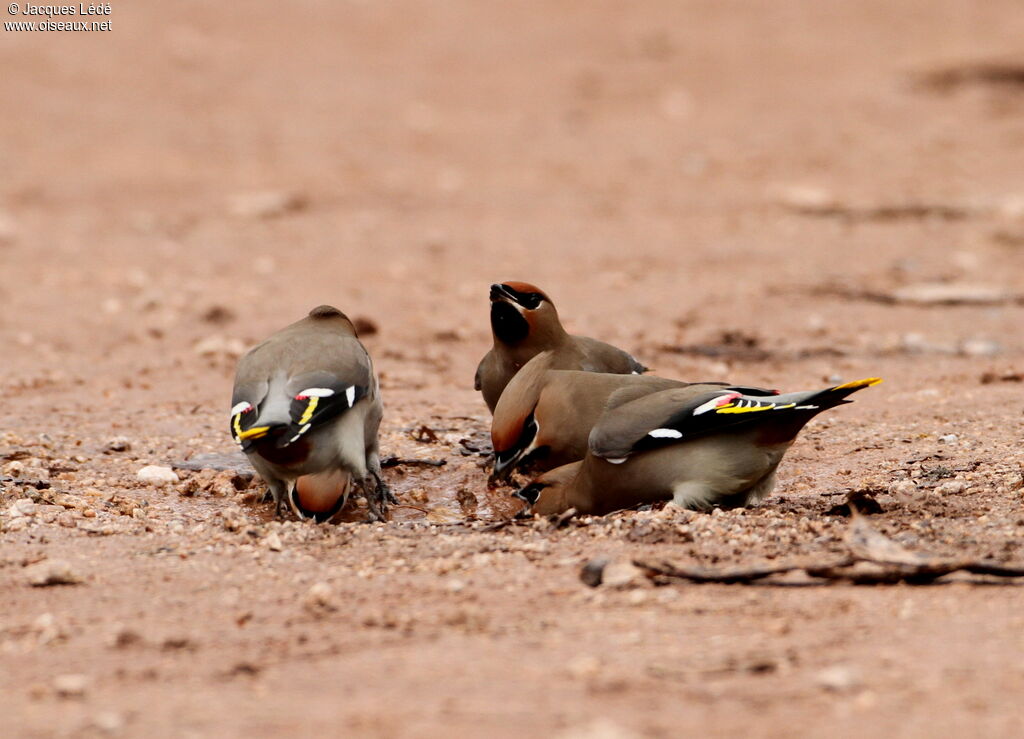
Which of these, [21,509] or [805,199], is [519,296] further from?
[805,199]

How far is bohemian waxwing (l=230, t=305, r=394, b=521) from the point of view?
5227mm

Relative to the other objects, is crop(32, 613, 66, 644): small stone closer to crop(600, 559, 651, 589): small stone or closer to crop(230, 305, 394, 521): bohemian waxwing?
crop(230, 305, 394, 521): bohemian waxwing

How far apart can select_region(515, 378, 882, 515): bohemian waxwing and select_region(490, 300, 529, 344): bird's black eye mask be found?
1120mm

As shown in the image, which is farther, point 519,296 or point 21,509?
point 519,296

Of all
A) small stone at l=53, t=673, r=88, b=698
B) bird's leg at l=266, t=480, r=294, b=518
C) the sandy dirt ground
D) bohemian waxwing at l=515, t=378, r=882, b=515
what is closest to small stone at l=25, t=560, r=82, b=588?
the sandy dirt ground

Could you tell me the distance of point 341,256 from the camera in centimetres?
1134

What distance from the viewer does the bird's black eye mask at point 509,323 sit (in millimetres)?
6512

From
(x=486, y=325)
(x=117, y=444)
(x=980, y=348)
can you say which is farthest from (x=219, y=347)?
(x=980, y=348)

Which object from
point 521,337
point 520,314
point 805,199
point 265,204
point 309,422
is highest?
point 265,204

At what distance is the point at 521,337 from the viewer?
6.54 metres

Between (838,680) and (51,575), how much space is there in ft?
7.76

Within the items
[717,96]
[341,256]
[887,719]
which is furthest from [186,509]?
[717,96]

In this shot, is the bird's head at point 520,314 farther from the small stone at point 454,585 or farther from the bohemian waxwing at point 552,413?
the small stone at point 454,585

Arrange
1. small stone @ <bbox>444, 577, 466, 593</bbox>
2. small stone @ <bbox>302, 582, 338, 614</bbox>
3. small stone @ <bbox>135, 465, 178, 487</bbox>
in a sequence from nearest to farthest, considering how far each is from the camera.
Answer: small stone @ <bbox>302, 582, 338, 614</bbox> → small stone @ <bbox>444, 577, 466, 593</bbox> → small stone @ <bbox>135, 465, 178, 487</bbox>
